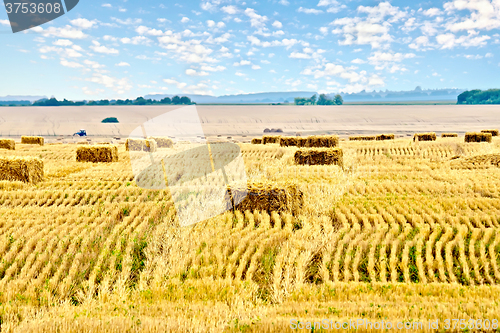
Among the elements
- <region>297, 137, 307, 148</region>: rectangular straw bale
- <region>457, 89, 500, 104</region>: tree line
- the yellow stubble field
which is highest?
<region>457, 89, 500, 104</region>: tree line

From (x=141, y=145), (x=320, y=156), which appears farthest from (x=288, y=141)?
(x=141, y=145)

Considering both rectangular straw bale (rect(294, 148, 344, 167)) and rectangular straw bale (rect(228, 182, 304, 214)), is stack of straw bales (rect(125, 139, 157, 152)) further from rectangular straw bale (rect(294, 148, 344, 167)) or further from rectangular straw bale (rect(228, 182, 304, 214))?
rectangular straw bale (rect(228, 182, 304, 214))

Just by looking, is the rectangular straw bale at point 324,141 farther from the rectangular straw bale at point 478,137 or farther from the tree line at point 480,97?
the tree line at point 480,97

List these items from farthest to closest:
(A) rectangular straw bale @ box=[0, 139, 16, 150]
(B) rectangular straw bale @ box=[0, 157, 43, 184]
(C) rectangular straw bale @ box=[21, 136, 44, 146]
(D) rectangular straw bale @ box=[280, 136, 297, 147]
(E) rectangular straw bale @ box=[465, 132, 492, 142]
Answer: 1. (C) rectangular straw bale @ box=[21, 136, 44, 146]
2. (D) rectangular straw bale @ box=[280, 136, 297, 147]
3. (A) rectangular straw bale @ box=[0, 139, 16, 150]
4. (E) rectangular straw bale @ box=[465, 132, 492, 142]
5. (B) rectangular straw bale @ box=[0, 157, 43, 184]

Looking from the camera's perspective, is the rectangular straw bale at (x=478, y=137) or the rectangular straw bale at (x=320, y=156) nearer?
the rectangular straw bale at (x=320, y=156)

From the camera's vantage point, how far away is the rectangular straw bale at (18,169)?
50.8 ft

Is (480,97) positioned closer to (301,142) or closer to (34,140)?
(301,142)

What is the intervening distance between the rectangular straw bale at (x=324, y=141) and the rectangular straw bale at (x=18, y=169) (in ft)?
Result: 64.9

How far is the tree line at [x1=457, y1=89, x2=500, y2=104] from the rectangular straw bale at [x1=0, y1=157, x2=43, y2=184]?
192m

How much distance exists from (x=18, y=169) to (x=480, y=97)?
8000 inches

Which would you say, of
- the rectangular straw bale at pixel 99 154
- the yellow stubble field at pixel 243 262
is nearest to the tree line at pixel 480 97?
the rectangular straw bale at pixel 99 154

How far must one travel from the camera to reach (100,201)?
40.2 ft

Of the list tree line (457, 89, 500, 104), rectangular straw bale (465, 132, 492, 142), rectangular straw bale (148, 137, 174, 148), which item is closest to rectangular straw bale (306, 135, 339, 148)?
rectangular straw bale (465, 132, 492, 142)

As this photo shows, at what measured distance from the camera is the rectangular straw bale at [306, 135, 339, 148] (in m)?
28.6
